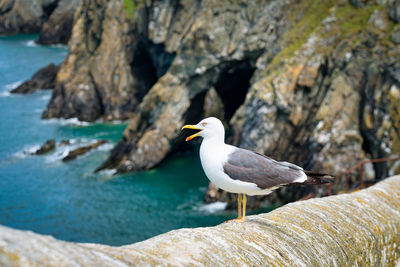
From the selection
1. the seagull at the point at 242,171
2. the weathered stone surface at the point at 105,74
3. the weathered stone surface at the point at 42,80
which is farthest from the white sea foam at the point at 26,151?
the seagull at the point at 242,171

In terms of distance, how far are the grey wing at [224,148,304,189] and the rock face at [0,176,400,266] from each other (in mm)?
919

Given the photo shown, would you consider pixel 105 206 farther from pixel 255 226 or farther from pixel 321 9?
pixel 255 226

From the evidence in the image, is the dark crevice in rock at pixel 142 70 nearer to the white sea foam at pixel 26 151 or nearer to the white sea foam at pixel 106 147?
the white sea foam at pixel 106 147

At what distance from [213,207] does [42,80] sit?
209 ft

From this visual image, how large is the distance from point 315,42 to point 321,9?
5.30 metres

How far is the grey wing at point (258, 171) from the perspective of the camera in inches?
333

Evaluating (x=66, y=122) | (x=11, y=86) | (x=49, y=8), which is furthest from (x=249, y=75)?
(x=49, y=8)

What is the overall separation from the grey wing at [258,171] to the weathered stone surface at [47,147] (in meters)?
54.1

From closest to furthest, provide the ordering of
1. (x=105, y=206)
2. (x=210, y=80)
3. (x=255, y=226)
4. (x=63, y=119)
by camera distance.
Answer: (x=255, y=226)
(x=105, y=206)
(x=210, y=80)
(x=63, y=119)

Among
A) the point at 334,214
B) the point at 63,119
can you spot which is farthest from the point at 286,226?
the point at 63,119

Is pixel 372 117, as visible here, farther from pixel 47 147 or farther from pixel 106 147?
pixel 47 147

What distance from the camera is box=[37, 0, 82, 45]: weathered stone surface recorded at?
124312 mm

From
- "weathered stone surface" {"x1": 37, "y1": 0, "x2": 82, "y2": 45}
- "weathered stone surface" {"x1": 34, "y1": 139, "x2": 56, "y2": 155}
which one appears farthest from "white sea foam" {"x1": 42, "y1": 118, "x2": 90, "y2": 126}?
"weathered stone surface" {"x1": 37, "y1": 0, "x2": 82, "y2": 45}

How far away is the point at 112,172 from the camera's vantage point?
171 ft
